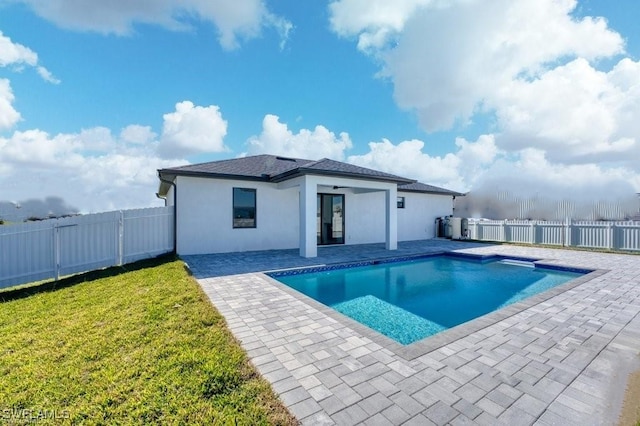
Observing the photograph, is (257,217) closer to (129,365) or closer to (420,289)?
(420,289)

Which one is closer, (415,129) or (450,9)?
(450,9)

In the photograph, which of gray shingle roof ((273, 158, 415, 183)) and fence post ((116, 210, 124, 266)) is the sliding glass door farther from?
fence post ((116, 210, 124, 266))

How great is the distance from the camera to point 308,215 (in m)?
11.0

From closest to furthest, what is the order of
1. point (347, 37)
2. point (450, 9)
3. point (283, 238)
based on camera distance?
point (450, 9), point (347, 37), point (283, 238)

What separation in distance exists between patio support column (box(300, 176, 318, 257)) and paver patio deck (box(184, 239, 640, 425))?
17.3 feet

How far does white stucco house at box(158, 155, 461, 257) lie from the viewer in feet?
36.7

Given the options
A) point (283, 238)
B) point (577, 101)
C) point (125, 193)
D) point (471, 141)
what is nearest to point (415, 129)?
point (471, 141)

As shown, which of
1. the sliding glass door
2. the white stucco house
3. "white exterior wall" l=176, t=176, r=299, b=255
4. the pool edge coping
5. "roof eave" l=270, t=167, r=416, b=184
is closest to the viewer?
the pool edge coping

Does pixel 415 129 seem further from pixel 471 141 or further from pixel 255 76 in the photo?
pixel 255 76

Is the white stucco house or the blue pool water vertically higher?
the white stucco house

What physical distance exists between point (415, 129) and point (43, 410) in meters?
18.4

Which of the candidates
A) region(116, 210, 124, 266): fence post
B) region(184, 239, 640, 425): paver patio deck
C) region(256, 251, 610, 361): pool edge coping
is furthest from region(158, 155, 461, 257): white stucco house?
region(184, 239, 640, 425): paver patio deck

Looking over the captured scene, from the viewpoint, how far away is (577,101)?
12398mm

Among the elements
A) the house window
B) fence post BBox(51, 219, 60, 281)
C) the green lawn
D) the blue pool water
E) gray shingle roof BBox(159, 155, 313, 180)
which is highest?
gray shingle roof BBox(159, 155, 313, 180)
